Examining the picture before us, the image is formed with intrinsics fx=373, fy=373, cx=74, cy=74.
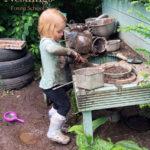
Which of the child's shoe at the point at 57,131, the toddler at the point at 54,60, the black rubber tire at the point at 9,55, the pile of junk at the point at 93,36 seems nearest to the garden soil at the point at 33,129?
the child's shoe at the point at 57,131

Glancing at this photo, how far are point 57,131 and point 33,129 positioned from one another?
0.53 meters

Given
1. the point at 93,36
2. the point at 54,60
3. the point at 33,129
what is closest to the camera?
Answer: the point at 54,60

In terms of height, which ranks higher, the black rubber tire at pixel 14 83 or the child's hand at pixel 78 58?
the child's hand at pixel 78 58

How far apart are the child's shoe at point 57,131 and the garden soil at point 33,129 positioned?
74 millimetres

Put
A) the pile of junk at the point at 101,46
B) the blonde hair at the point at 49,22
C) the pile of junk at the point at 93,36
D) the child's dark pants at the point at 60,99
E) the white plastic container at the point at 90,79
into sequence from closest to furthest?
the white plastic container at the point at 90,79 → the pile of junk at the point at 101,46 → the blonde hair at the point at 49,22 → the child's dark pants at the point at 60,99 → the pile of junk at the point at 93,36

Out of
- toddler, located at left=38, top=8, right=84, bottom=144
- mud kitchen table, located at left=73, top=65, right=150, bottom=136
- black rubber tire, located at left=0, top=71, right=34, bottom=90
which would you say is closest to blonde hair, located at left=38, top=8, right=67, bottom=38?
toddler, located at left=38, top=8, right=84, bottom=144

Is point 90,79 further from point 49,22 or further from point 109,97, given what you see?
point 49,22

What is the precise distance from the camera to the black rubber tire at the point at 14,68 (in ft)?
18.7

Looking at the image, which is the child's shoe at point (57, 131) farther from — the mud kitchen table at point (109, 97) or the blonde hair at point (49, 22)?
the blonde hair at point (49, 22)

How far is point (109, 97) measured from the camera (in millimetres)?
3740

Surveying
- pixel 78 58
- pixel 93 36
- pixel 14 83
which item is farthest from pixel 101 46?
pixel 14 83

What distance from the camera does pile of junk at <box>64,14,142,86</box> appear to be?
154 inches

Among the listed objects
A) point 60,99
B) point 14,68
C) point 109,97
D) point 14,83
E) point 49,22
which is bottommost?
point 14,83

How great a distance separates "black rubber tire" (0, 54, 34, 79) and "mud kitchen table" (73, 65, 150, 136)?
2.15 meters
